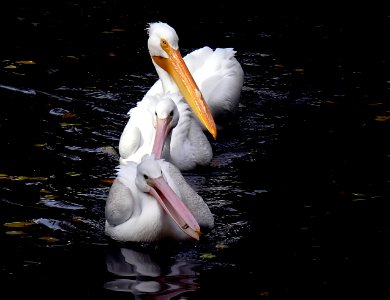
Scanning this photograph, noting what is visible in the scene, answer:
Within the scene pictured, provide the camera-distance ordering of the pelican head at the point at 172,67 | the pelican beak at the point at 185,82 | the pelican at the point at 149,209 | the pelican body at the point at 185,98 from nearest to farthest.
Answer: the pelican at the point at 149,209, the pelican body at the point at 185,98, the pelican beak at the point at 185,82, the pelican head at the point at 172,67

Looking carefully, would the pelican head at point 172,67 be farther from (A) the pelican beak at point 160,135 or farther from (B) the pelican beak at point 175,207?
(B) the pelican beak at point 175,207

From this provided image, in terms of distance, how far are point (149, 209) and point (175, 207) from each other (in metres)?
0.26

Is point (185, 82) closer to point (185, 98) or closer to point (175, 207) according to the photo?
point (185, 98)

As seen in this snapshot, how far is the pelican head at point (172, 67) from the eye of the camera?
8438 mm

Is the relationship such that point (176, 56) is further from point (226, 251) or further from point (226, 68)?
point (226, 251)

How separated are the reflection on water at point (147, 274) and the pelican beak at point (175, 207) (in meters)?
0.20

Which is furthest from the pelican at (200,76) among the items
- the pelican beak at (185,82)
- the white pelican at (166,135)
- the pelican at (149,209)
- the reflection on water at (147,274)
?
the reflection on water at (147,274)

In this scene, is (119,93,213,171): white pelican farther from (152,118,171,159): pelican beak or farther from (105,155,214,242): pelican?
(105,155,214,242): pelican

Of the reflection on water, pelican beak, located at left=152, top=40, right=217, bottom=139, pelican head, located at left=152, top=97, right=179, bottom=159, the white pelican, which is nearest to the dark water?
the reflection on water

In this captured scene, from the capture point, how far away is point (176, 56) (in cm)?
861

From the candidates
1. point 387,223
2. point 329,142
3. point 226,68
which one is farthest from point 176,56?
point 387,223

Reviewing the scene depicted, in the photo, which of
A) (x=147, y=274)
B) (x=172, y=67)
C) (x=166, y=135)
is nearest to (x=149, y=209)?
(x=147, y=274)

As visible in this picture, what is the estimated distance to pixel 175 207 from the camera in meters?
6.24

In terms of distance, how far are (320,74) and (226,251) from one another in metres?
→ 4.28
